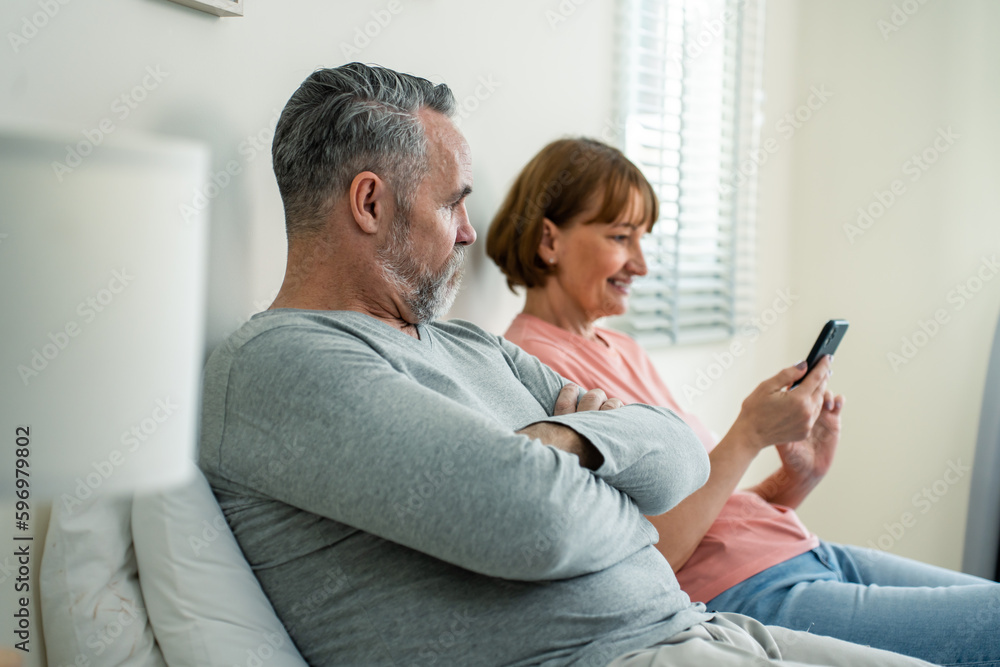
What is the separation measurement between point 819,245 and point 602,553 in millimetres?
2311

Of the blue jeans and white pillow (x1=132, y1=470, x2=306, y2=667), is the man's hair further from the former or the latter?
the blue jeans

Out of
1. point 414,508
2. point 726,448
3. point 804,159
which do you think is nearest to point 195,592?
point 414,508

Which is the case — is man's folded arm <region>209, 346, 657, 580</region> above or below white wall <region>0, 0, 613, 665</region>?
below

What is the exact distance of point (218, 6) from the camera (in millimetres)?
1245

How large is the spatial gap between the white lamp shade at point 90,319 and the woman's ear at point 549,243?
96 cm

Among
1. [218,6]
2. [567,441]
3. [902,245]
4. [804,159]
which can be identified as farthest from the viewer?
[804,159]

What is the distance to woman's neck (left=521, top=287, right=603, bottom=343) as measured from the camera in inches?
75.0

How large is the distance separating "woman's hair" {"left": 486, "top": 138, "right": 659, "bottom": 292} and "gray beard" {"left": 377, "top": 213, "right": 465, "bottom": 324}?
0.58m

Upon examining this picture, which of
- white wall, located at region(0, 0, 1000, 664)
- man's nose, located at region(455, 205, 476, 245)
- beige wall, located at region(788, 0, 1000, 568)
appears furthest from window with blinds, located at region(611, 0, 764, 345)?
man's nose, located at region(455, 205, 476, 245)

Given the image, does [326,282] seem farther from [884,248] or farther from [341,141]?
[884,248]

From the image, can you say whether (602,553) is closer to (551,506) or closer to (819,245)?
(551,506)

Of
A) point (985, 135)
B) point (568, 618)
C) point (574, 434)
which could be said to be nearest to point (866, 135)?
point (985, 135)

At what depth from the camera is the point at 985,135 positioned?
2.57m

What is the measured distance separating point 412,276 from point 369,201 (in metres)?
0.14
